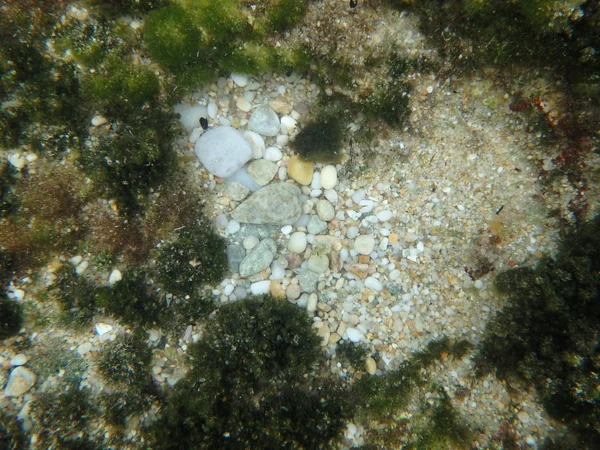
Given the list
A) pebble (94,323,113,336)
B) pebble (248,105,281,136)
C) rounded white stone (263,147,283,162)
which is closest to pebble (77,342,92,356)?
pebble (94,323,113,336)

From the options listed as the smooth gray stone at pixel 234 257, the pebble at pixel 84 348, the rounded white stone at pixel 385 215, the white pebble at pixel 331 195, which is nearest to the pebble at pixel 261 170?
the white pebble at pixel 331 195

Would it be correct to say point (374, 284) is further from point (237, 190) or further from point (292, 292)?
point (237, 190)

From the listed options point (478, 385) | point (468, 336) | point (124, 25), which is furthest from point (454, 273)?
point (124, 25)

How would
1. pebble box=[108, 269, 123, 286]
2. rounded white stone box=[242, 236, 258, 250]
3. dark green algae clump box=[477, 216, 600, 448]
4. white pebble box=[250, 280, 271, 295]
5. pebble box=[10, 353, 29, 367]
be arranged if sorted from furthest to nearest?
rounded white stone box=[242, 236, 258, 250] < white pebble box=[250, 280, 271, 295] < pebble box=[108, 269, 123, 286] < pebble box=[10, 353, 29, 367] < dark green algae clump box=[477, 216, 600, 448]

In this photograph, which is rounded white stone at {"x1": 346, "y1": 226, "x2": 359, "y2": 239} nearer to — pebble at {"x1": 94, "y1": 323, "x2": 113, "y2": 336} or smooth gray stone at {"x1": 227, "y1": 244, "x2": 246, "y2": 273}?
smooth gray stone at {"x1": 227, "y1": 244, "x2": 246, "y2": 273}

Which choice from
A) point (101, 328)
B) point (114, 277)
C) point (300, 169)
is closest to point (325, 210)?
point (300, 169)

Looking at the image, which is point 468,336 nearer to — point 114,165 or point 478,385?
point 478,385

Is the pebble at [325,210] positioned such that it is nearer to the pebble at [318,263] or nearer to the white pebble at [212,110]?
the pebble at [318,263]
